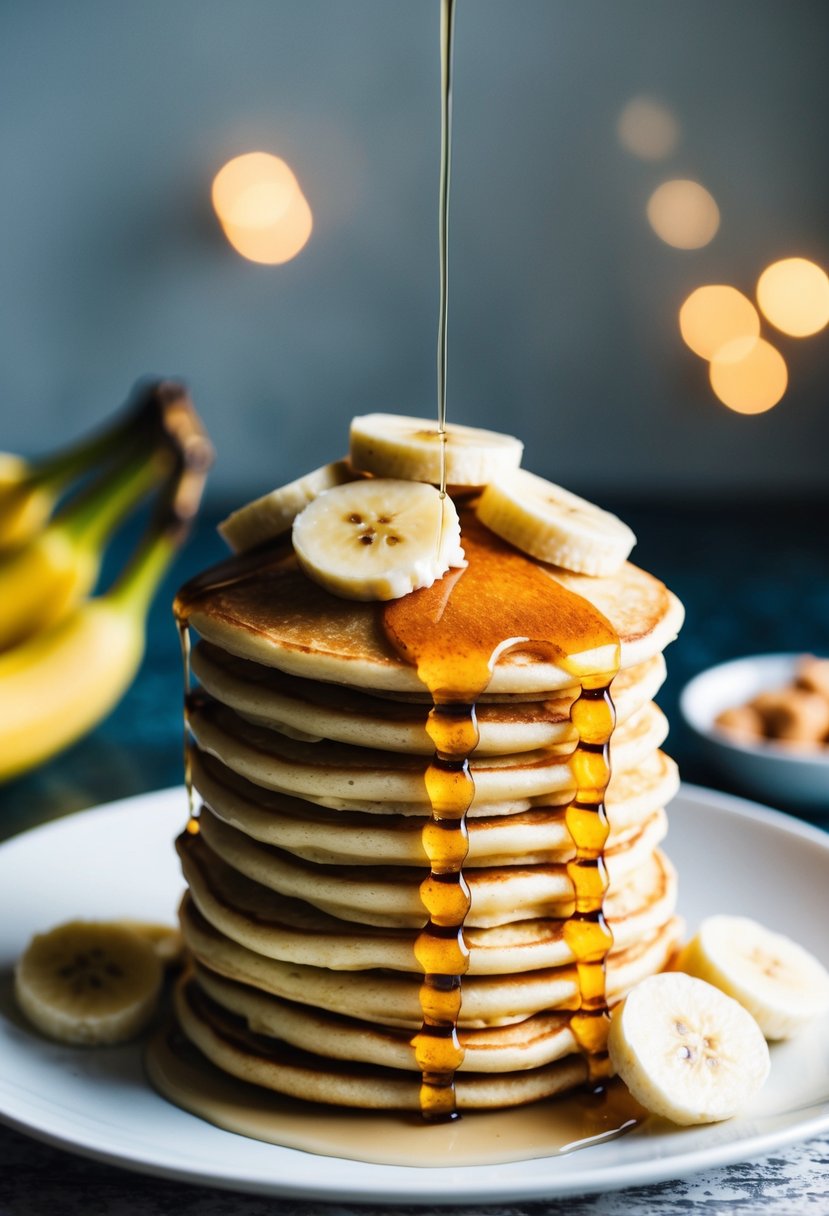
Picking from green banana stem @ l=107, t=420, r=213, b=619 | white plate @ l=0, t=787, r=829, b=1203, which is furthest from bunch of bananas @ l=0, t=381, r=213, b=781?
white plate @ l=0, t=787, r=829, b=1203

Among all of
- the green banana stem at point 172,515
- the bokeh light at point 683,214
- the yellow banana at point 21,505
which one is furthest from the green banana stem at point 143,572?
the bokeh light at point 683,214

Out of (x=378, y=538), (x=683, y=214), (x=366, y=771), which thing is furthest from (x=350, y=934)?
(x=683, y=214)

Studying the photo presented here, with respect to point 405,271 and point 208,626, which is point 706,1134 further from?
point 405,271

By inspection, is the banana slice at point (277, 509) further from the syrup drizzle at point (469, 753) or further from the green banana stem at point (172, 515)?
the green banana stem at point (172, 515)

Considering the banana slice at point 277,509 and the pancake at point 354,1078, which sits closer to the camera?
the pancake at point 354,1078

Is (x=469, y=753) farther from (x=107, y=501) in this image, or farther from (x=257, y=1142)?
(x=107, y=501)

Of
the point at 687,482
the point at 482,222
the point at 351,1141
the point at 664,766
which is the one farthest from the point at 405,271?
the point at 351,1141

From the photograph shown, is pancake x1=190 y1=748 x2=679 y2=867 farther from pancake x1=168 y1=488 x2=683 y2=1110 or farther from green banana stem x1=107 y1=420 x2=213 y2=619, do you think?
green banana stem x1=107 y1=420 x2=213 y2=619
